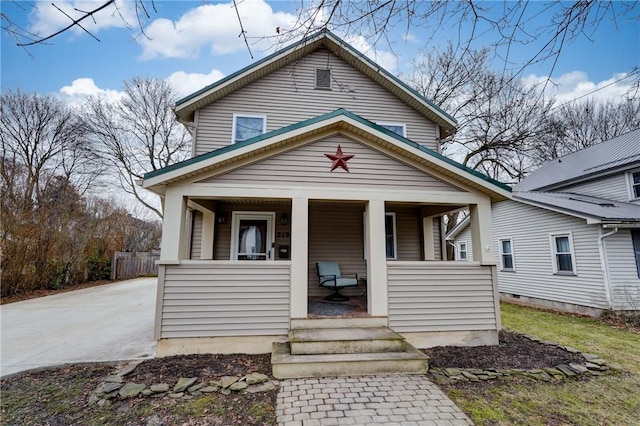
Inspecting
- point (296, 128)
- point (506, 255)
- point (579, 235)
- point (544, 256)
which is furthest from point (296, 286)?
point (506, 255)

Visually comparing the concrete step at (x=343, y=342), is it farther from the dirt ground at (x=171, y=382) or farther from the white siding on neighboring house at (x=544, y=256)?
the white siding on neighboring house at (x=544, y=256)

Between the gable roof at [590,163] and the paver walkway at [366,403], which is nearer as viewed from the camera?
the paver walkway at [366,403]

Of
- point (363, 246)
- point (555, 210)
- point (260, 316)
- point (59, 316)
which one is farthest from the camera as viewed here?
point (555, 210)

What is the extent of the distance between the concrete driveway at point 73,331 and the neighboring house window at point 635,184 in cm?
1551

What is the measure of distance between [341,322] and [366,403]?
6.07 feet

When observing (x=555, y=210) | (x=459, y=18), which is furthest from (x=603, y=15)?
(x=555, y=210)

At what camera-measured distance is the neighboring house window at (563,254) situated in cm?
952

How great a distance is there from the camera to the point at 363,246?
307 inches

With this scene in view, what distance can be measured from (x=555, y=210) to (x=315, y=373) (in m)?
10.2

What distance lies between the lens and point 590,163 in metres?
12.2

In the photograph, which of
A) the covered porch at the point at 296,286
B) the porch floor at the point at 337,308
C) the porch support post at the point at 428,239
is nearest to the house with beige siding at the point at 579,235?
the porch support post at the point at 428,239

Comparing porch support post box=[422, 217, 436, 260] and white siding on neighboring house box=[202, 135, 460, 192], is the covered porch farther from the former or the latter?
porch support post box=[422, 217, 436, 260]

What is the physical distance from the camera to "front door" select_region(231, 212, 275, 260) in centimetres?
749

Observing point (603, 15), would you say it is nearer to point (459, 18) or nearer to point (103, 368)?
point (459, 18)
